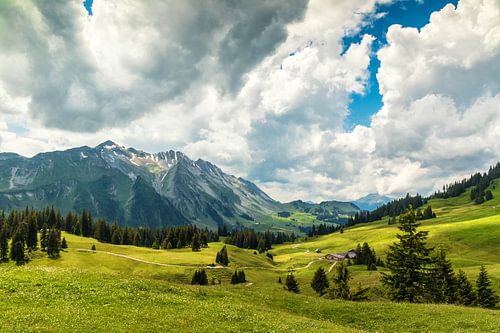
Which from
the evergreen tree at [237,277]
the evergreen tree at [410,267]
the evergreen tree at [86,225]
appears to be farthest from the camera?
the evergreen tree at [86,225]

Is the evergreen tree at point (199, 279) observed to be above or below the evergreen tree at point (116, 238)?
below

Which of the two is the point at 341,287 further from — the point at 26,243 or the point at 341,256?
the point at 26,243

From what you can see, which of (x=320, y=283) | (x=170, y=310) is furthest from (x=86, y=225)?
(x=170, y=310)

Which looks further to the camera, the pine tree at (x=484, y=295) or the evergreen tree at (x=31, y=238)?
the evergreen tree at (x=31, y=238)

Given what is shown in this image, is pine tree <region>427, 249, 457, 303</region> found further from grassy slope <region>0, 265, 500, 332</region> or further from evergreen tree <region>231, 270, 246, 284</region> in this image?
evergreen tree <region>231, 270, 246, 284</region>

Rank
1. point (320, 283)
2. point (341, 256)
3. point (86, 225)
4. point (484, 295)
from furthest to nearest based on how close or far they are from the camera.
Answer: point (86, 225), point (341, 256), point (320, 283), point (484, 295)

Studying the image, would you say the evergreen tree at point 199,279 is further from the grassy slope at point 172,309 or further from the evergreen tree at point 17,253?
the grassy slope at point 172,309

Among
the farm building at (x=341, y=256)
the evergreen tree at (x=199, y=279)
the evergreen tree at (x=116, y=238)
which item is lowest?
the farm building at (x=341, y=256)

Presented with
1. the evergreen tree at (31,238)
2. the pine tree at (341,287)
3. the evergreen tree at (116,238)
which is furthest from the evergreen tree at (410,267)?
the evergreen tree at (116,238)

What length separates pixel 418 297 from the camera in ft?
180

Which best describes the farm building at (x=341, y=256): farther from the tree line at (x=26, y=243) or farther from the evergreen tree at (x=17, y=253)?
the evergreen tree at (x=17, y=253)

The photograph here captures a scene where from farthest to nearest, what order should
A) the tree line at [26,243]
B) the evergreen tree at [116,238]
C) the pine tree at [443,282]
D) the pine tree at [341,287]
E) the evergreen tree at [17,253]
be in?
the evergreen tree at [116,238] < the tree line at [26,243] < the evergreen tree at [17,253] < the pine tree at [341,287] < the pine tree at [443,282]

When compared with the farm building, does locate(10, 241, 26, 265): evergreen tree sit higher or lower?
higher

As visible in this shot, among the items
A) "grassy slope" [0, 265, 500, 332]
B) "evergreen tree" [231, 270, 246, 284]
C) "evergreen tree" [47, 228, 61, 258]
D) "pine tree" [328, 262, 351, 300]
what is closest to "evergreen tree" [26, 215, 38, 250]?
"evergreen tree" [47, 228, 61, 258]
